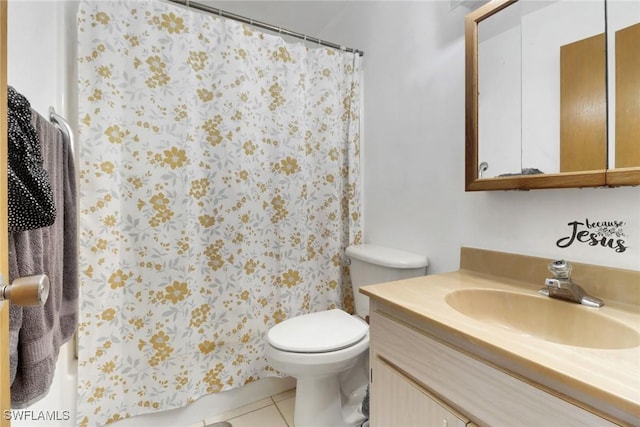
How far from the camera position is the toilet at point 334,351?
1128 millimetres

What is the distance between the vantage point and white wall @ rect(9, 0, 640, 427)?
0.87 m

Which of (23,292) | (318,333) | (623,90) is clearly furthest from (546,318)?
(23,292)

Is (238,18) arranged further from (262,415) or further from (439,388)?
(262,415)

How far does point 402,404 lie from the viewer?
772mm

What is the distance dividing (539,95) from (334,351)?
1.16m

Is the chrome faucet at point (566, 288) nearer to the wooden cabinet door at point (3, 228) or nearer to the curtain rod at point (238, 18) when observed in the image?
the wooden cabinet door at point (3, 228)

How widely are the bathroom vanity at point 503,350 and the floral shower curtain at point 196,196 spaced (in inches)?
31.6

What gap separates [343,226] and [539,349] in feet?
4.22

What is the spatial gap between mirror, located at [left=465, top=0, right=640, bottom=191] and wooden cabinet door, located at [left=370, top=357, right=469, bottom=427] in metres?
0.71

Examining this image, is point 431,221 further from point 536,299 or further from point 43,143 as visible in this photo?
point 43,143

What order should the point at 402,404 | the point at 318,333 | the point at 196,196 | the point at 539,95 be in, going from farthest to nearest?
the point at 196,196 < the point at 318,333 < the point at 539,95 < the point at 402,404

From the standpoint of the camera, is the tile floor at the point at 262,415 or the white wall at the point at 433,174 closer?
the white wall at the point at 433,174

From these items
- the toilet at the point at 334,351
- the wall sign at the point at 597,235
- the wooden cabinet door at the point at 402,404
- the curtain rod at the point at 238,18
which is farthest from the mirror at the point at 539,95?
the curtain rod at the point at 238,18

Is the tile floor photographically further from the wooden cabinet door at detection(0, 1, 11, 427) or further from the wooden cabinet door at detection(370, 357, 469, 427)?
the wooden cabinet door at detection(0, 1, 11, 427)
